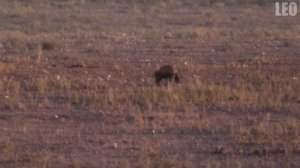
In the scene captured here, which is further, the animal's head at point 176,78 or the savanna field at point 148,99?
the animal's head at point 176,78

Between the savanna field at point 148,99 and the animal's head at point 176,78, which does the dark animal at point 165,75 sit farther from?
the savanna field at point 148,99

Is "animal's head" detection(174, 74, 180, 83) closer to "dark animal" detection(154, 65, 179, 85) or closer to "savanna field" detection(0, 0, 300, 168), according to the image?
"dark animal" detection(154, 65, 179, 85)

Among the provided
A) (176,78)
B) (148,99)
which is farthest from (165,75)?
(148,99)

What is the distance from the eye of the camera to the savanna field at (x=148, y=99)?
10195 millimetres

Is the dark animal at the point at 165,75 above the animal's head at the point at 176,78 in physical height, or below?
above

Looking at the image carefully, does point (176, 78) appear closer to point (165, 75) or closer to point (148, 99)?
point (165, 75)

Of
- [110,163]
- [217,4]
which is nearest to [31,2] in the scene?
[217,4]

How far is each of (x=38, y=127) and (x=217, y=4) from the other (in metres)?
28.9

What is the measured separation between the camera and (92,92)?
1460 cm

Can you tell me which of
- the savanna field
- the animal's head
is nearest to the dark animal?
the animal's head

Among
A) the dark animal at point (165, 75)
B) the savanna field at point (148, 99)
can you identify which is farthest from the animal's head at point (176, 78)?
the savanna field at point (148, 99)

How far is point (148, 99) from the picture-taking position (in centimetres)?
1369

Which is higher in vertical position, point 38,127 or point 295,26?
point 38,127

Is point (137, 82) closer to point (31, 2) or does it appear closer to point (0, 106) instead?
point (0, 106)
